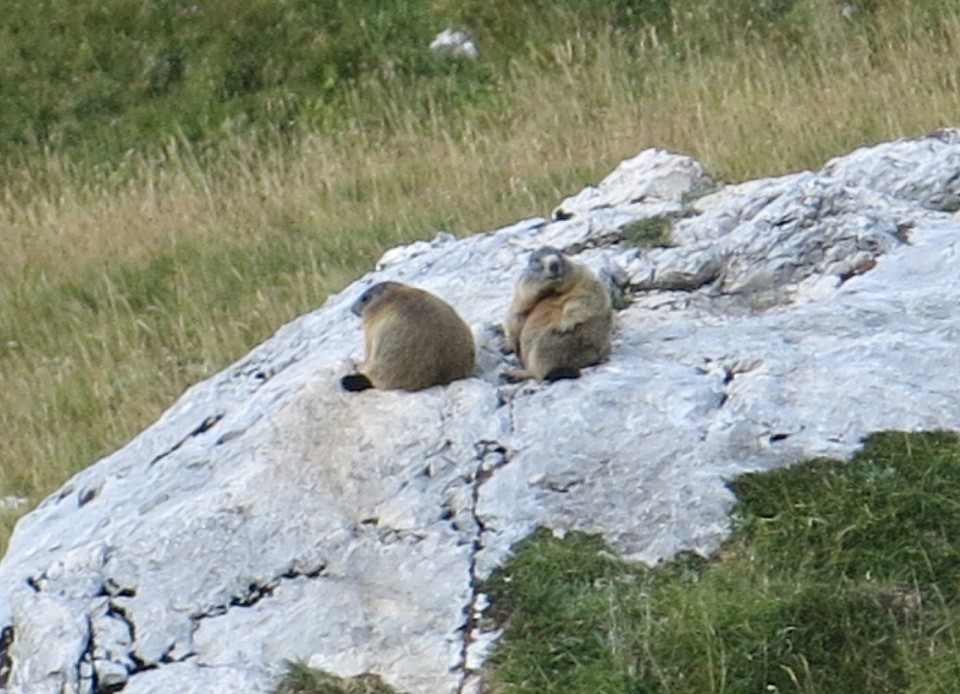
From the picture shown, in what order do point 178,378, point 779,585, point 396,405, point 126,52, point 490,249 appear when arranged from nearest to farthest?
point 779,585, point 396,405, point 490,249, point 178,378, point 126,52

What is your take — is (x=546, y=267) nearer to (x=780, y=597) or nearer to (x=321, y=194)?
(x=780, y=597)

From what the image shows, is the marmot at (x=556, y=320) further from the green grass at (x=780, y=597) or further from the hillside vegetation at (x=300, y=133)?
the hillside vegetation at (x=300, y=133)

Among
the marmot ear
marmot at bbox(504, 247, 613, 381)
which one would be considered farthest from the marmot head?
the marmot ear

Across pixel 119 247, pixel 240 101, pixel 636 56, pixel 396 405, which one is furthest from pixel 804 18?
pixel 396 405

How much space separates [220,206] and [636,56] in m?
4.40

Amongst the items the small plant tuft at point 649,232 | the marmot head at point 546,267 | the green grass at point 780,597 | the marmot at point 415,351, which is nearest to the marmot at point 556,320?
the marmot head at point 546,267

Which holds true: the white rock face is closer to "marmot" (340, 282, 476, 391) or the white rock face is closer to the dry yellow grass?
"marmot" (340, 282, 476, 391)

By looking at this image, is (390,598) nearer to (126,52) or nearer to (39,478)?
(39,478)

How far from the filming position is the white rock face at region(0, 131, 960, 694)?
5367mm

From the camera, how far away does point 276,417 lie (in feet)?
20.1

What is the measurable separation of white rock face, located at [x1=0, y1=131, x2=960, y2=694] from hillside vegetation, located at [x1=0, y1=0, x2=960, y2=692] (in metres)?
2.68

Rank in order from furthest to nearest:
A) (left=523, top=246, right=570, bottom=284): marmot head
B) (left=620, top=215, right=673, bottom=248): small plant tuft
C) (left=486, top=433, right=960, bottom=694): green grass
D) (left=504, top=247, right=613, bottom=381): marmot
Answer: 1. (left=620, top=215, right=673, bottom=248): small plant tuft
2. (left=523, top=246, right=570, bottom=284): marmot head
3. (left=504, top=247, right=613, bottom=381): marmot
4. (left=486, top=433, right=960, bottom=694): green grass

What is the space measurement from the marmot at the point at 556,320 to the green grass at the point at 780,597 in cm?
93

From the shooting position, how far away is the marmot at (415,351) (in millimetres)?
6152
